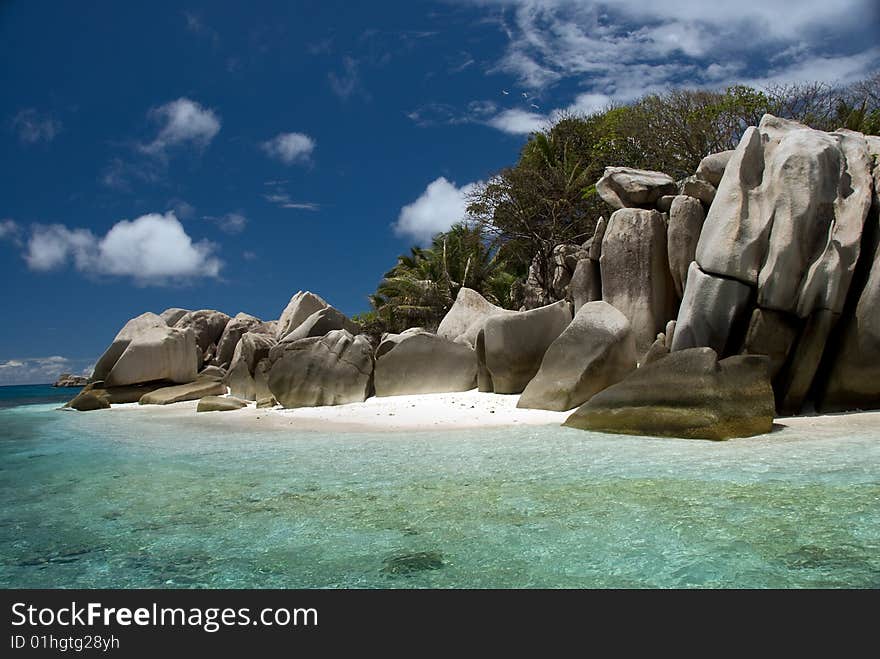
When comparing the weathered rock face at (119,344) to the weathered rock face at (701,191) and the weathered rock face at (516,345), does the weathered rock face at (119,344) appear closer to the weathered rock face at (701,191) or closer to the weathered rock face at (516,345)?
the weathered rock face at (516,345)

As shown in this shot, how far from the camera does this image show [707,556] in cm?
341

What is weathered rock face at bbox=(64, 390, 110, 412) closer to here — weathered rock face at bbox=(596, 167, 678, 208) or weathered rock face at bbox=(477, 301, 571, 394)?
weathered rock face at bbox=(477, 301, 571, 394)

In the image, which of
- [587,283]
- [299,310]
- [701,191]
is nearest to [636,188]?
[701,191]

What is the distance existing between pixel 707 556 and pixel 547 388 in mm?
7893

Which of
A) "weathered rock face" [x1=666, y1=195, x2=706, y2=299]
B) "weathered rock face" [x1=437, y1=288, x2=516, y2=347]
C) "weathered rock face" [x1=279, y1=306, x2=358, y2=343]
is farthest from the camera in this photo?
"weathered rock face" [x1=279, y1=306, x2=358, y2=343]

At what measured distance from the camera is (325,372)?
15375mm

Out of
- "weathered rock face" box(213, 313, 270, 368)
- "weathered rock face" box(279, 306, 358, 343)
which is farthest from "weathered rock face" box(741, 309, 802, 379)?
"weathered rock face" box(213, 313, 270, 368)

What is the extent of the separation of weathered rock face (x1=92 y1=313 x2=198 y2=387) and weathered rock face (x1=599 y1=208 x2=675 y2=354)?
15767 mm

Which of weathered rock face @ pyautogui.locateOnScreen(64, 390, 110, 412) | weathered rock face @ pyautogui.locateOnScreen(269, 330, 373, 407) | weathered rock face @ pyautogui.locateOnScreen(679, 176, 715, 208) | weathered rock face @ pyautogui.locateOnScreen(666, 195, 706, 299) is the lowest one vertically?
weathered rock face @ pyautogui.locateOnScreen(64, 390, 110, 412)

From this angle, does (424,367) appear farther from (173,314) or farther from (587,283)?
(173,314)

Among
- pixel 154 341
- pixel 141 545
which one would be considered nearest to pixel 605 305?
pixel 141 545

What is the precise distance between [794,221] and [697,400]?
3729mm

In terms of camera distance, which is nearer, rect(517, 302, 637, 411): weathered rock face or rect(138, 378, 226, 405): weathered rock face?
rect(517, 302, 637, 411): weathered rock face

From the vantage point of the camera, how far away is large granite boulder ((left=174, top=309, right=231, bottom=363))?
34.0 meters
